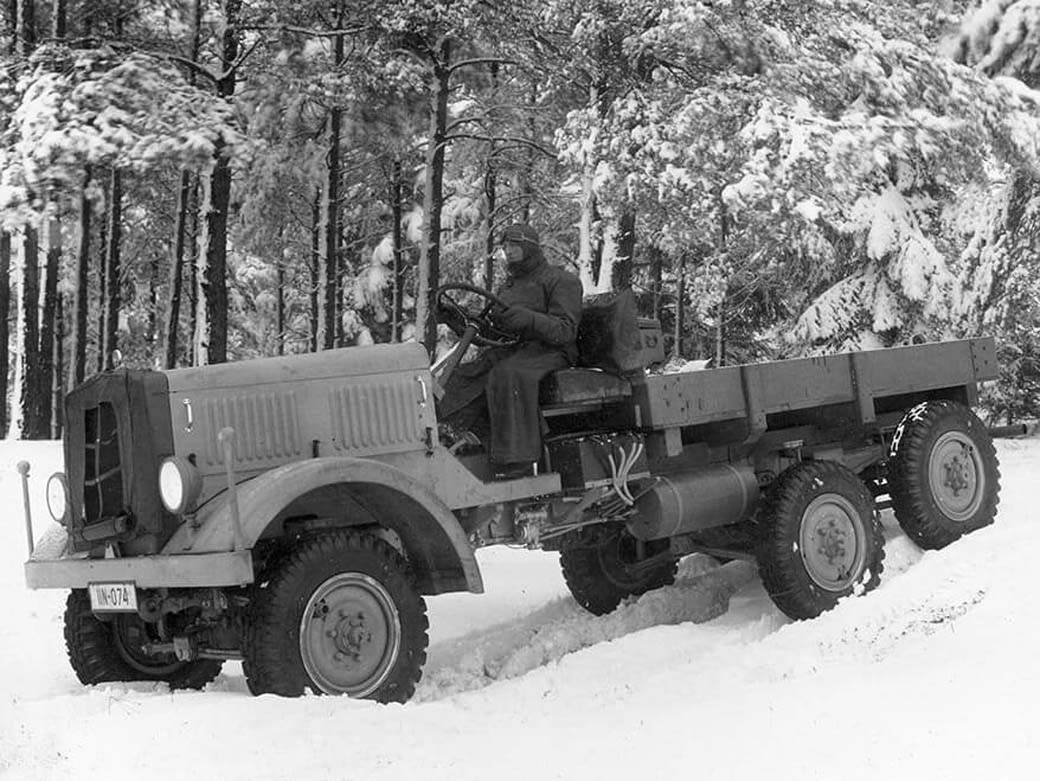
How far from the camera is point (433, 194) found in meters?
17.2

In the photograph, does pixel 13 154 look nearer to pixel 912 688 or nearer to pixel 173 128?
pixel 173 128

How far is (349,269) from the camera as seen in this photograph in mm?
31016

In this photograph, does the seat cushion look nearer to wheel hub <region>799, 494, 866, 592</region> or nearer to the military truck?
the military truck

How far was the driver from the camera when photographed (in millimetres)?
7203

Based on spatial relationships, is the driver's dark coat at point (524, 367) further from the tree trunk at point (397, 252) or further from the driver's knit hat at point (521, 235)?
the tree trunk at point (397, 252)

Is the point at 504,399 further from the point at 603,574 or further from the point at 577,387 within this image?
the point at 603,574

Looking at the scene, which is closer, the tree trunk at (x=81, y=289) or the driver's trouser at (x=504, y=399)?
the driver's trouser at (x=504, y=399)

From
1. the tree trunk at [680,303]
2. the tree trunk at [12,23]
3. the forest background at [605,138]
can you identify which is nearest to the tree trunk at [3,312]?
the forest background at [605,138]

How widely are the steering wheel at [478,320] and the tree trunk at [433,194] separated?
8745 mm

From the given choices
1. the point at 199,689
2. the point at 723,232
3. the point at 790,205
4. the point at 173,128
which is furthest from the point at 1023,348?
the point at 199,689

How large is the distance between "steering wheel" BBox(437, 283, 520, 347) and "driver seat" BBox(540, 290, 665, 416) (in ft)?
1.27

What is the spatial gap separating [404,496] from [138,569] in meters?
1.30

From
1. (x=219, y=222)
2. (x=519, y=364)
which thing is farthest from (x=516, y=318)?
(x=219, y=222)

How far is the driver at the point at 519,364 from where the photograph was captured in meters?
7.20
